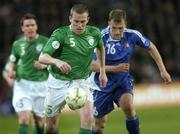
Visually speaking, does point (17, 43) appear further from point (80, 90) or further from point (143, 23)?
point (143, 23)

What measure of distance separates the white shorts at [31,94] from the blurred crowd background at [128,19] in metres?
10.2

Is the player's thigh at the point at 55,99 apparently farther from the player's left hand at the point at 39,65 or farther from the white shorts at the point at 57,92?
the player's left hand at the point at 39,65

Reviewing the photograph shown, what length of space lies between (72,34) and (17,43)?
9.97ft

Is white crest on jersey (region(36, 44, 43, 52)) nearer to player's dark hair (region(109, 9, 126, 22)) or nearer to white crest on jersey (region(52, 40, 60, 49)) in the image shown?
player's dark hair (region(109, 9, 126, 22))

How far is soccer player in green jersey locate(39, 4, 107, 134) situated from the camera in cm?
1089

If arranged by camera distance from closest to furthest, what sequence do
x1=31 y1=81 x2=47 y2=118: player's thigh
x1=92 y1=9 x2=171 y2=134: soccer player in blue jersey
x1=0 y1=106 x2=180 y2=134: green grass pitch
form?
x1=92 y1=9 x2=171 y2=134: soccer player in blue jersey, x1=31 y1=81 x2=47 y2=118: player's thigh, x1=0 y1=106 x2=180 y2=134: green grass pitch

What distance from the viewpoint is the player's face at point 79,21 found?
10805 millimetres

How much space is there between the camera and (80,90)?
10.9m

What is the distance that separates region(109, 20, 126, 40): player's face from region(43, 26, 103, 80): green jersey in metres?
0.38

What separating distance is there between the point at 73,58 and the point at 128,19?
1436cm

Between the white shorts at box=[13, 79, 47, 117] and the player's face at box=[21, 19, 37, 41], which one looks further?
the white shorts at box=[13, 79, 47, 117]

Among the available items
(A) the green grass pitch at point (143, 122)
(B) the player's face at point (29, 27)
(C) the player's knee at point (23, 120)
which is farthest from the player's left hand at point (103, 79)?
(A) the green grass pitch at point (143, 122)

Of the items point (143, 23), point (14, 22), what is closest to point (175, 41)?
point (143, 23)

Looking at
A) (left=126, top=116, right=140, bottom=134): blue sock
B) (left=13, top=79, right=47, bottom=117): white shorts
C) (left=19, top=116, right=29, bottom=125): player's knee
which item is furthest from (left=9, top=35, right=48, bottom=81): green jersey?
(left=126, top=116, right=140, bottom=134): blue sock
